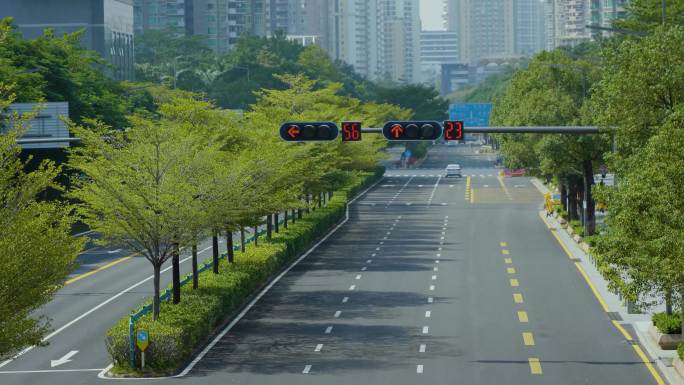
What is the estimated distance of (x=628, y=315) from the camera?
164 feet

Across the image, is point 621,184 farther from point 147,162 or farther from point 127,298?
point 127,298

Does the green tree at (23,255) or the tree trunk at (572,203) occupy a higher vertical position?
the green tree at (23,255)

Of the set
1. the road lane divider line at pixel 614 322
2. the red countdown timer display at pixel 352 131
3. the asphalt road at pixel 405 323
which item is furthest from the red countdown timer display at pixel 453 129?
the road lane divider line at pixel 614 322

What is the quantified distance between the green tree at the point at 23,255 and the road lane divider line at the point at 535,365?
1398 cm

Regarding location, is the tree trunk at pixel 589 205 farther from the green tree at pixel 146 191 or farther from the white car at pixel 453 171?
the white car at pixel 453 171

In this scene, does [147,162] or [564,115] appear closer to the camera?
[147,162]

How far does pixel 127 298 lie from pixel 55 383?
1714cm

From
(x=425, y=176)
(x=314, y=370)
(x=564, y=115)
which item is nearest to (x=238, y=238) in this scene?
(x=564, y=115)

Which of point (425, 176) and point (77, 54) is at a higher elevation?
point (77, 54)

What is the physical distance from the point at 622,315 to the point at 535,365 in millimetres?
10625

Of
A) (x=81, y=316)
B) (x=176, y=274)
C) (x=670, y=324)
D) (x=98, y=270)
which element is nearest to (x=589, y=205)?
(x=98, y=270)

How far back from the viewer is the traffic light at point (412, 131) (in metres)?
41.8

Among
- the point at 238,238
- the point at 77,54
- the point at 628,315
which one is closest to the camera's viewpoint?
the point at 628,315

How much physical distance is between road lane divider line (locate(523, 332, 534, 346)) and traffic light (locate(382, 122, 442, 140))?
730 cm
